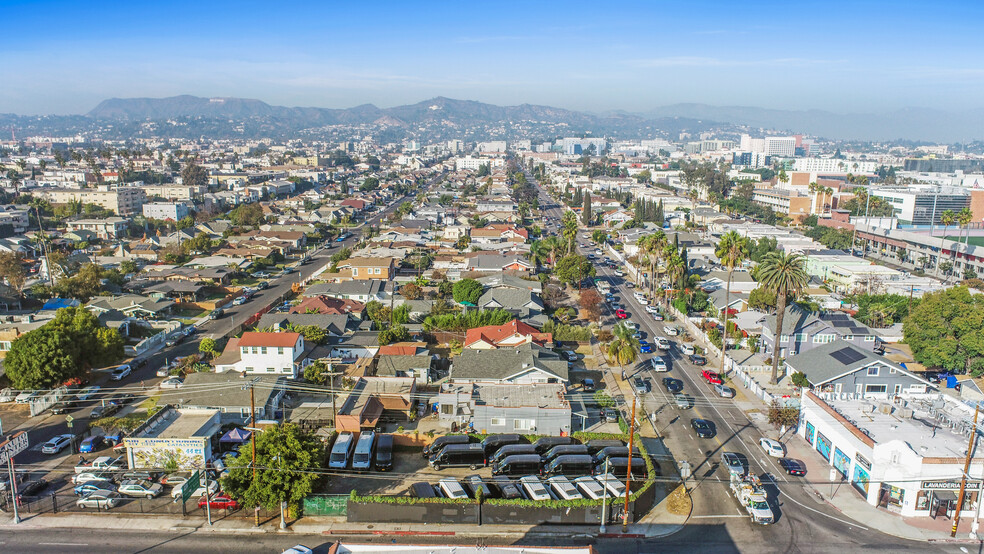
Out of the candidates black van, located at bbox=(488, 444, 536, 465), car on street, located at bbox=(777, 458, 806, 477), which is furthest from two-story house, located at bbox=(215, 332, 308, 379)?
car on street, located at bbox=(777, 458, 806, 477)

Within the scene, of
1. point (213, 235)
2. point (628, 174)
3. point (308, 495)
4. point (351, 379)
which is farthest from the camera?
point (628, 174)

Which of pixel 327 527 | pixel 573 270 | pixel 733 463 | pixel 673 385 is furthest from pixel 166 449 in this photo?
pixel 573 270

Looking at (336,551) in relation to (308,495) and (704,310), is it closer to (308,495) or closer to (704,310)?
(308,495)

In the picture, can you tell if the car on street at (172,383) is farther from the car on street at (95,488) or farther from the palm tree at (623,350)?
the palm tree at (623,350)

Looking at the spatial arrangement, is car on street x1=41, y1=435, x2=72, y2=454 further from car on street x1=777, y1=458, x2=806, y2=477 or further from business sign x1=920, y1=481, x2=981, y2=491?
business sign x1=920, y1=481, x2=981, y2=491

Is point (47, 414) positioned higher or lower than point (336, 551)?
lower

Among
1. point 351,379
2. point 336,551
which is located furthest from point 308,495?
point 351,379

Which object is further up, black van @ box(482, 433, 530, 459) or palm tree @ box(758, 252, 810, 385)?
palm tree @ box(758, 252, 810, 385)
